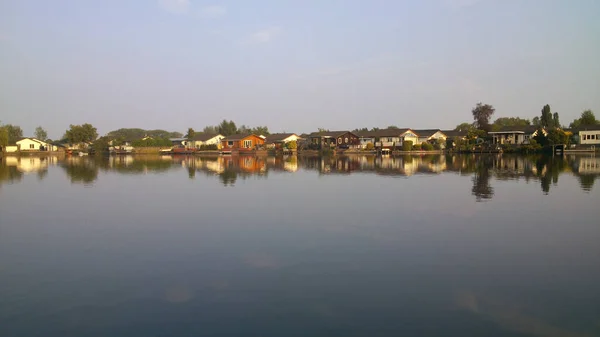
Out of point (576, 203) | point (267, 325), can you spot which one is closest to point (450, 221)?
point (576, 203)

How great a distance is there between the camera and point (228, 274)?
26.7 feet

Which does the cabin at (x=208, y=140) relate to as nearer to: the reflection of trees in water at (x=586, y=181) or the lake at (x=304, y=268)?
the reflection of trees in water at (x=586, y=181)

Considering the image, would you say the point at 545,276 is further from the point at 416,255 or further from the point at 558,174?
the point at 558,174

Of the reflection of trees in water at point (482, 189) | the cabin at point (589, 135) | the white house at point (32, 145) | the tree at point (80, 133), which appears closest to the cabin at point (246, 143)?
the tree at point (80, 133)

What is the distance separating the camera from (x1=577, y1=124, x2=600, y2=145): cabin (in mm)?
58625

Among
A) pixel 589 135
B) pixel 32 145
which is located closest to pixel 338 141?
pixel 589 135

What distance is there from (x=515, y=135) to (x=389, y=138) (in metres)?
18.6

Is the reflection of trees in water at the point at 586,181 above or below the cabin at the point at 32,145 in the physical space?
below

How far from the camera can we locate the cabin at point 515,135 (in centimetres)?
6328

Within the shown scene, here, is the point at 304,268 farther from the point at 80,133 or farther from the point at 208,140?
the point at 80,133

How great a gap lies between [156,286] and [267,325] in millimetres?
2533

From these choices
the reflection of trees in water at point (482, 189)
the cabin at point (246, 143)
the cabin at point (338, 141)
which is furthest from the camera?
the cabin at point (246, 143)

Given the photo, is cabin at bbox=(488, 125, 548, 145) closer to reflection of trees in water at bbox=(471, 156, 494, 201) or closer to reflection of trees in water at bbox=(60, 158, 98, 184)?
reflection of trees in water at bbox=(471, 156, 494, 201)

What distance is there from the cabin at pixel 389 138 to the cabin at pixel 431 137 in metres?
1.43
